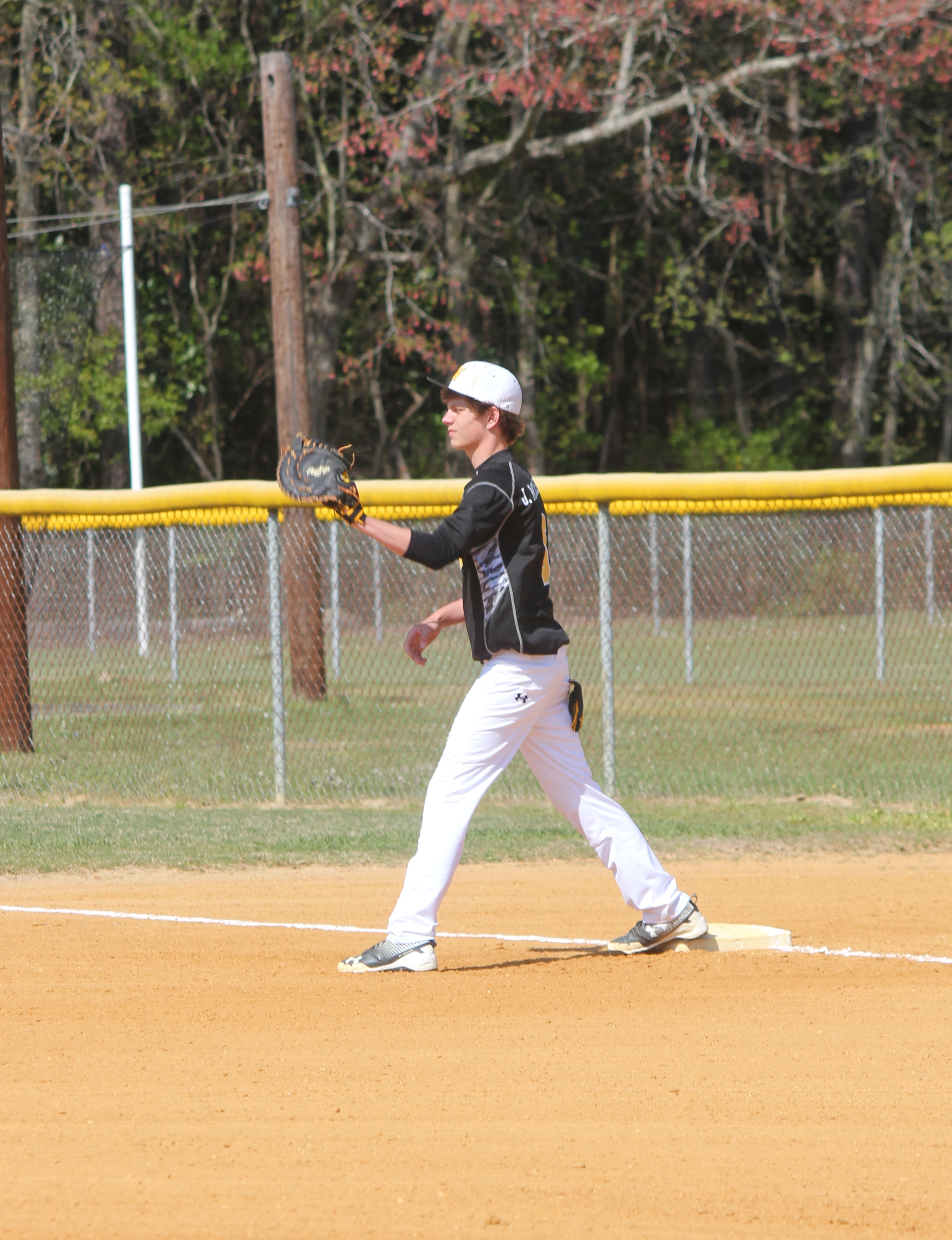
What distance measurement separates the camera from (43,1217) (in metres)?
3.49

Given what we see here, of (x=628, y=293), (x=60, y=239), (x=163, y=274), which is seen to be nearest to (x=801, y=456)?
(x=628, y=293)

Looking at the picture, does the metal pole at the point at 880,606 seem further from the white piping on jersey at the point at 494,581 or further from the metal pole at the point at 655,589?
the white piping on jersey at the point at 494,581

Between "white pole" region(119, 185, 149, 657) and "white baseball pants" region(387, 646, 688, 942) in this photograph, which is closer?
"white baseball pants" region(387, 646, 688, 942)

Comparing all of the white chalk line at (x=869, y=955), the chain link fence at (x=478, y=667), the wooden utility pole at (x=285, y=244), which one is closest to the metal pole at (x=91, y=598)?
the chain link fence at (x=478, y=667)

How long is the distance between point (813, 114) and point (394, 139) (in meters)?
11.2

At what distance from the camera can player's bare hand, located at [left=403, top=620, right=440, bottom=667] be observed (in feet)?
19.5

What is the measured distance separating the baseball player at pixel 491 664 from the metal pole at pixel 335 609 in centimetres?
689

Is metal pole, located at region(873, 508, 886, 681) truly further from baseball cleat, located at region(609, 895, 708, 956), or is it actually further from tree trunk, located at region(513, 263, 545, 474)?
tree trunk, located at region(513, 263, 545, 474)

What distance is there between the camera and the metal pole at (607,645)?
1001cm

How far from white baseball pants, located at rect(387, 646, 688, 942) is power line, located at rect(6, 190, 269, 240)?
1488 cm

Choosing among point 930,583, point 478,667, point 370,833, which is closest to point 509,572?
point 370,833

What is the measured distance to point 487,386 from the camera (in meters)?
5.59

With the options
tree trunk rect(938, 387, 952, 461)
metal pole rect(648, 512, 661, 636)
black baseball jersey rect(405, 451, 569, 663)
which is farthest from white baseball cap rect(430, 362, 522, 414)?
tree trunk rect(938, 387, 952, 461)

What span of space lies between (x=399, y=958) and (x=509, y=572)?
1526mm
